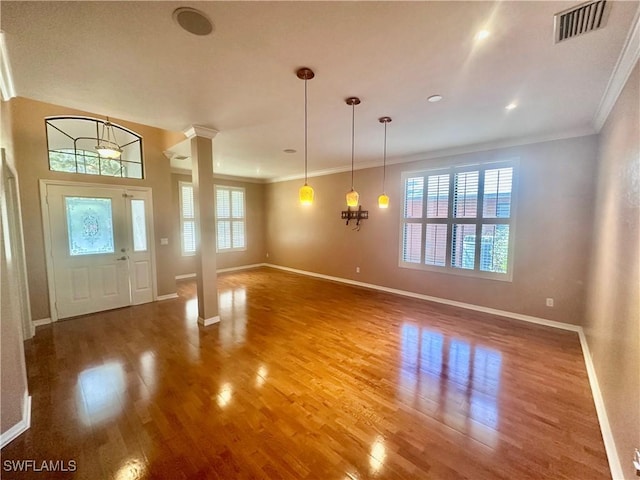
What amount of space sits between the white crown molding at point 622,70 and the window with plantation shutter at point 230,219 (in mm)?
7403

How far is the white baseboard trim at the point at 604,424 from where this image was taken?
1556mm

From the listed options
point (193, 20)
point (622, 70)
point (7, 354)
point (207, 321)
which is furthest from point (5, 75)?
point (622, 70)

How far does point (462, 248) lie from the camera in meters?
4.52

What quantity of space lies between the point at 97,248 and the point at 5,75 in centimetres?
284

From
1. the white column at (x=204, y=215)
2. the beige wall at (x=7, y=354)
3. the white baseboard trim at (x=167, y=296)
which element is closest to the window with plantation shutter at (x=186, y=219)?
the white baseboard trim at (x=167, y=296)

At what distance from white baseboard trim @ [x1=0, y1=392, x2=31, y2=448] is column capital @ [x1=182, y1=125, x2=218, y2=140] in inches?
125

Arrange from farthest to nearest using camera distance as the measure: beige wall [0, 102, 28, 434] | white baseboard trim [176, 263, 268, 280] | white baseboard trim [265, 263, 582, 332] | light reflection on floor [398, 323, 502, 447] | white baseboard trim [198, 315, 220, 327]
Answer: white baseboard trim [176, 263, 268, 280] → white baseboard trim [198, 315, 220, 327] → white baseboard trim [265, 263, 582, 332] → light reflection on floor [398, 323, 502, 447] → beige wall [0, 102, 28, 434]

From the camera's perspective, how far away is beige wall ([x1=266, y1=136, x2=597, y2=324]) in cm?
350

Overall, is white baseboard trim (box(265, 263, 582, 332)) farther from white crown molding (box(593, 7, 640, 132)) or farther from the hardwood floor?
white crown molding (box(593, 7, 640, 132))

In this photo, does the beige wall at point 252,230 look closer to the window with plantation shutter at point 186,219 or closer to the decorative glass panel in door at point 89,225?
the window with plantation shutter at point 186,219

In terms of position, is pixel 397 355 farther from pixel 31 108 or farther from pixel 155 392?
pixel 31 108

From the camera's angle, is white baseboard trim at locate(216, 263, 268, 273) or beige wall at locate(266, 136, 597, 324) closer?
beige wall at locate(266, 136, 597, 324)

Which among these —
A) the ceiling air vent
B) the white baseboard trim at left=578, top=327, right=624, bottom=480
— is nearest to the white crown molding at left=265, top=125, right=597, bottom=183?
the ceiling air vent

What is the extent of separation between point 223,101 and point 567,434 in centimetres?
410
